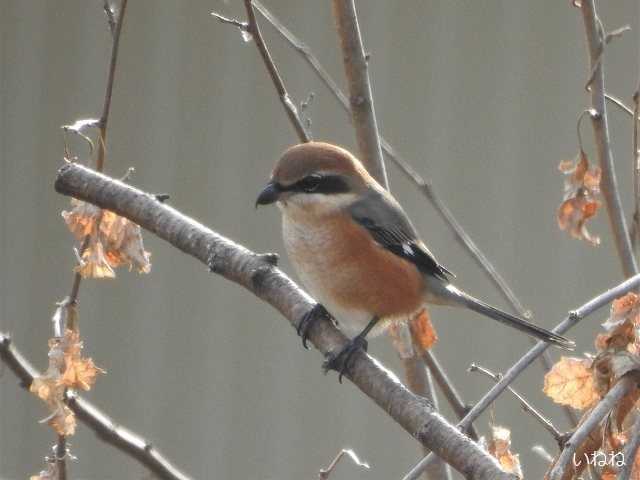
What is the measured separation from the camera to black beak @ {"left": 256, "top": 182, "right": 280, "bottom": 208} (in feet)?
7.66

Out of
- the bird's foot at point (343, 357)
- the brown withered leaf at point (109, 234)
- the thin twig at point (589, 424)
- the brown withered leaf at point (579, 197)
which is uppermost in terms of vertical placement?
the brown withered leaf at point (579, 197)

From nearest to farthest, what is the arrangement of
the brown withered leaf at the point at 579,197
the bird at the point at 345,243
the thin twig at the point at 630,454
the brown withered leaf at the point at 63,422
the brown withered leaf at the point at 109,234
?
the thin twig at the point at 630,454 → the brown withered leaf at the point at 63,422 → the brown withered leaf at the point at 109,234 → the brown withered leaf at the point at 579,197 → the bird at the point at 345,243

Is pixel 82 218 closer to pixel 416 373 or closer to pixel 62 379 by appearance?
pixel 62 379

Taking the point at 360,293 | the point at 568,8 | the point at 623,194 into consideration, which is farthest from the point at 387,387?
the point at 568,8

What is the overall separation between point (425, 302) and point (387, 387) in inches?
37.9

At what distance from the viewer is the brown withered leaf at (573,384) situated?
1475 millimetres

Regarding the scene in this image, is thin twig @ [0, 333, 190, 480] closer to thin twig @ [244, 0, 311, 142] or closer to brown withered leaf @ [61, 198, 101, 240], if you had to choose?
brown withered leaf @ [61, 198, 101, 240]

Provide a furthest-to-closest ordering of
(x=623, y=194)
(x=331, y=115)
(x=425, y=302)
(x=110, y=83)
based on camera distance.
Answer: (x=331, y=115), (x=623, y=194), (x=425, y=302), (x=110, y=83)

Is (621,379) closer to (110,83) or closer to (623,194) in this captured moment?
(110,83)

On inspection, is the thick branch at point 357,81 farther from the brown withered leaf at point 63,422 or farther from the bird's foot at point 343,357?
the brown withered leaf at point 63,422

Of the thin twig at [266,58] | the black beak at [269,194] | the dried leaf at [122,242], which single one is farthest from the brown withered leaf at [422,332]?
the dried leaf at [122,242]

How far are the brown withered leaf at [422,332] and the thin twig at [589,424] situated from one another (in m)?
0.85

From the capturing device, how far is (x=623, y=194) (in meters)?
5.58

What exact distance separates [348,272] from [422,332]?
10.3 inches
